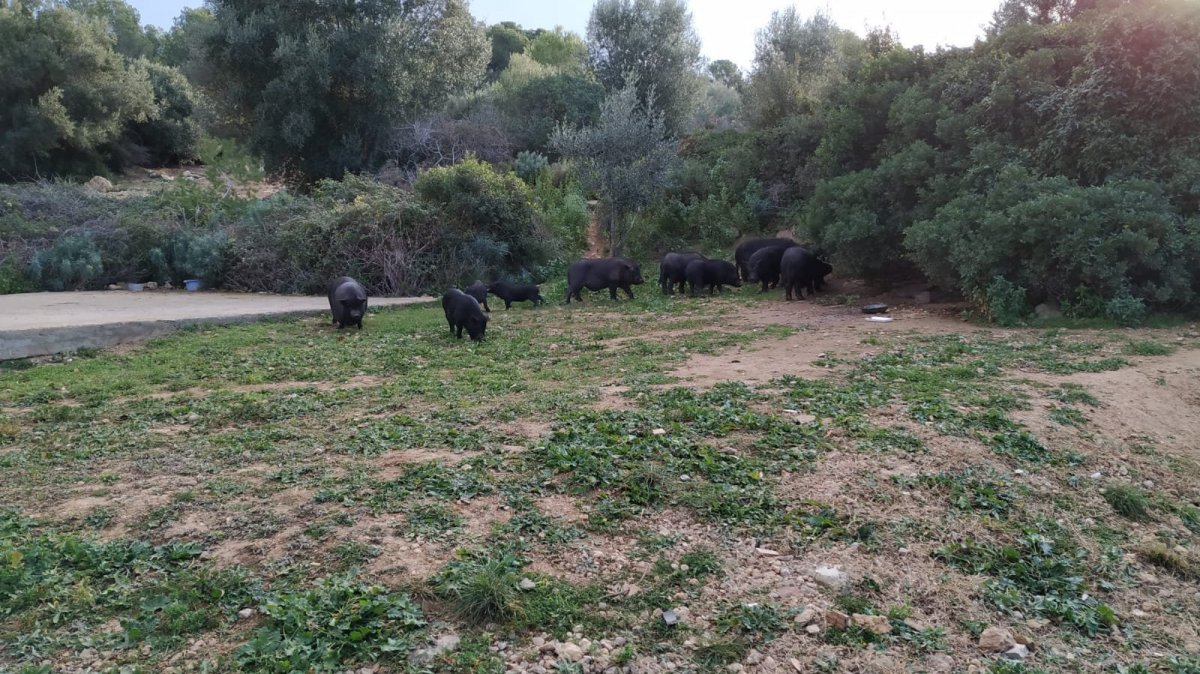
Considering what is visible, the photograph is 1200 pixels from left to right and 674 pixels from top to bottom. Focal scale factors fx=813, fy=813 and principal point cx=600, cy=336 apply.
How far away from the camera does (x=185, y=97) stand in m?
38.1

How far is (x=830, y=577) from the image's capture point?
4.20 meters

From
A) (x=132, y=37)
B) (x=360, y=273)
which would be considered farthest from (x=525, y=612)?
(x=132, y=37)

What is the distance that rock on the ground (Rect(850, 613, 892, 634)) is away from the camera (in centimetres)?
380

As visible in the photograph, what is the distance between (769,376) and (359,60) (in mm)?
20312

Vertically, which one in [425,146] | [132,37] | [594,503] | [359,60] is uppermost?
[132,37]

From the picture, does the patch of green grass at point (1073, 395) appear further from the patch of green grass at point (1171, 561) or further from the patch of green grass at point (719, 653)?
the patch of green grass at point (719, 653)

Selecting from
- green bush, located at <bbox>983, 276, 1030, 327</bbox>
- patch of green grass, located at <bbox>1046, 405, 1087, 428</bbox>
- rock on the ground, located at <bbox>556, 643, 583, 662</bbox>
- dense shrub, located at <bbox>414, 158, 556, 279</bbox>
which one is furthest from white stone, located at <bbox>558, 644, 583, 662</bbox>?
dense shrub, located at <bbox>414, 158, 556, 279</bbox>

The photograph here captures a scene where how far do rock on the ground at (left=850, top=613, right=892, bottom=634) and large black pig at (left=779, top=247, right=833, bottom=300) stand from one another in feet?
39.0

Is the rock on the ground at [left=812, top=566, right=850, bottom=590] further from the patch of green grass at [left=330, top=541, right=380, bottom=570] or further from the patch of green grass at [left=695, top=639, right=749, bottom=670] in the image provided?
the patch of green grass at [left=330, top=541, right=380, bottom=570]

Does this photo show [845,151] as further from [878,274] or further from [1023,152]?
[1023,152]

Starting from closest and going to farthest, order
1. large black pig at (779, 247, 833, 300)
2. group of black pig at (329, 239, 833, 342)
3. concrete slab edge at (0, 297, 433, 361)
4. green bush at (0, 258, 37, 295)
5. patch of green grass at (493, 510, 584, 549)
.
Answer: patch of green grass at (493, 510, 584, 549)
concrete slab edge at (0, 297, 433, 361)
group of black pig at (329, 239, 833, 342)
green bush at (0, 258, 37, 295)
large black pig at (779, 247, 833, 300)

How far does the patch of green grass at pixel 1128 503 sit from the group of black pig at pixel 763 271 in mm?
10125

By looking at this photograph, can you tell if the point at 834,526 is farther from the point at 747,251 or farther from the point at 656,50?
the point at 656,50

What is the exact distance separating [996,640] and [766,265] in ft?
42.5
